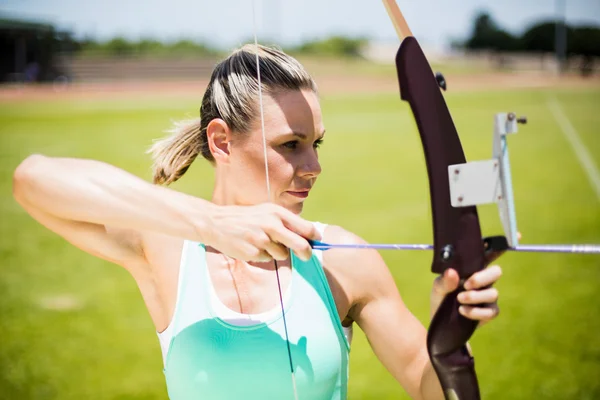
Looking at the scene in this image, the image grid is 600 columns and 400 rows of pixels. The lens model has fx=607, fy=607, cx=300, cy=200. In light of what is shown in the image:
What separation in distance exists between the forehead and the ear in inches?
5.9

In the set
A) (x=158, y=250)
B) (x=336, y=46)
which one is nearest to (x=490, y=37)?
(x=336, y=46)

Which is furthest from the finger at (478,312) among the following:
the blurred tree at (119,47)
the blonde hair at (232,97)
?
the blurred tree at (119,47)

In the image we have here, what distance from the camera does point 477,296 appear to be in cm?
108

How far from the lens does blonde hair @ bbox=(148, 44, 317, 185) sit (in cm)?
156

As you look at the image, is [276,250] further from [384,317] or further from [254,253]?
[384,317]

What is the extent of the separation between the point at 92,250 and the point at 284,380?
563 millimetres

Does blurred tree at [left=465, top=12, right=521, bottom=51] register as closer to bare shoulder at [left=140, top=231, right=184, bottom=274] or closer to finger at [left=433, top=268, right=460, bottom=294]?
bare shoulder at [left=140, top=231, right=184, bottom=274]

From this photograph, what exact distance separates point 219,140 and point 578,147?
1478 centimetres

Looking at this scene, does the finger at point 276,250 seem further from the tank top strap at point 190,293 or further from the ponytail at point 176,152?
the ponytail at point 176,152

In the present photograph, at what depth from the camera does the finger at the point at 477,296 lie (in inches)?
42.4

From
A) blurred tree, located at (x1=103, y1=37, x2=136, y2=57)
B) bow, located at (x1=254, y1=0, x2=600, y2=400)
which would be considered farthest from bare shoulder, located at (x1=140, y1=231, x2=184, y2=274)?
blurred tree, located at (x1=103, y1=37, x2=136, y2=57)

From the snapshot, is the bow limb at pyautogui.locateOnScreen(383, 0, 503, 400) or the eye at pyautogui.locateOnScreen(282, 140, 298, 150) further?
the eye at pyautogui.locateOnScreen(282, 140, 298, 150)

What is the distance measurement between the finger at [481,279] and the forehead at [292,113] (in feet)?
1.98

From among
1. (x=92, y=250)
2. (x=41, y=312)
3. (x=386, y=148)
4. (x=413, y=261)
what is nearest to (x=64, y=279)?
(x=41, y=312)
